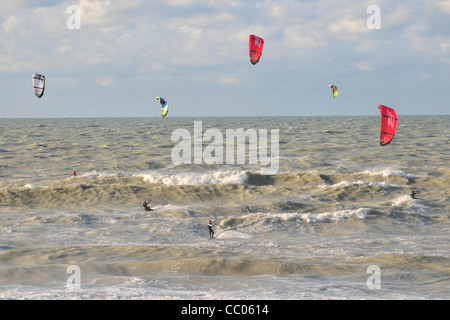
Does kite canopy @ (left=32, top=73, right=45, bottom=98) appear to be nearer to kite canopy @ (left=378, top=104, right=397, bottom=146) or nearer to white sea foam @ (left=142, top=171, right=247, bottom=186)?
white sea foam @ (left=142, top=171, right=247, bottom=186)

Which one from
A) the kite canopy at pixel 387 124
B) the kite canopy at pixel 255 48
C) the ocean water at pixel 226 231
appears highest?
the kite canopy at pixel 255 48

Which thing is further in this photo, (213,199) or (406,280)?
(213,199)

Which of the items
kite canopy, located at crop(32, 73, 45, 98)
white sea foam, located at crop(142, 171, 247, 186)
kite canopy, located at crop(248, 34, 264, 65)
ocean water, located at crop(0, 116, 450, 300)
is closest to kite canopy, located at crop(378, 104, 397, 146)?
ocean water, located at crop(0, 116, 450, 300)

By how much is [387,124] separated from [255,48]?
9440mm

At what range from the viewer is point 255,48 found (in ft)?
92.2

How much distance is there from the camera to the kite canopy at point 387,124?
2062 centimetres

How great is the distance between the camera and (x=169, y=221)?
771 inches

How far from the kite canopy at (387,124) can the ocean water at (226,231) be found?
2.70m

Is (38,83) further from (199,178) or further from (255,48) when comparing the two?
(255,48)

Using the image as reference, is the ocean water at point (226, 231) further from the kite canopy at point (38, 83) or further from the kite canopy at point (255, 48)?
the kite canopy at point (255, 48)

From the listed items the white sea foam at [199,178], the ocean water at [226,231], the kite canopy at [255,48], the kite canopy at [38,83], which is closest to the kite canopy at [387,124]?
the ocean water at [226,231]

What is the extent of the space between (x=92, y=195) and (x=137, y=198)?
2094 mm
